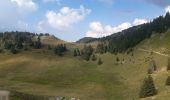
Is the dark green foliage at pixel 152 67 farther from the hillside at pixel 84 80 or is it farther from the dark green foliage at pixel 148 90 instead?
the dark green foliage at pixel 148 90

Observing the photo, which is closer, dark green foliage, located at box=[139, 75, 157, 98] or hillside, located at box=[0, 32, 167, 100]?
dark green foliage, located at box=[139, 75, 157, 98]

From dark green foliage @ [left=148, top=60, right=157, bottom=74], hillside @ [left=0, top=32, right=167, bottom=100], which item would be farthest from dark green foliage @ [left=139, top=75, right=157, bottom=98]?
dark green foliage @ [left=148, top=60, right=157, bottom=74]

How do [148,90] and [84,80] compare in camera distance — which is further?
[84,80]

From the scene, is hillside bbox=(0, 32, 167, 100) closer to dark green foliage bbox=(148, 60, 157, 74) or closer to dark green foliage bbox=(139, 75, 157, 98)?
dark green foliage bbox=(148, 60, 157, 74)

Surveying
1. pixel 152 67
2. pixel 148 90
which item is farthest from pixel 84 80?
pixel 148 90

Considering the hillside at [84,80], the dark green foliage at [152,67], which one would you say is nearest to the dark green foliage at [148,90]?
the hillside at [84,80]

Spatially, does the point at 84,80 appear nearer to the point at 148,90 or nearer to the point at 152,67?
the point at 152,67

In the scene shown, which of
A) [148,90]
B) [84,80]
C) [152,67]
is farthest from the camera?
[152,67]

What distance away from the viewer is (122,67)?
196375 mm

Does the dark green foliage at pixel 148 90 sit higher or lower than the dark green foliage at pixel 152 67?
lower

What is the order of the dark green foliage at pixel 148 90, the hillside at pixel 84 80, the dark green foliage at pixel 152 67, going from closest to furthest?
the dark green foliage at pixel 148 90 < the hillside at pixel 84 80 < the dark green foliage at pixel 152 67

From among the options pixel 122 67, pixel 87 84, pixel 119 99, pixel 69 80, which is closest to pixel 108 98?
pixel 119 99

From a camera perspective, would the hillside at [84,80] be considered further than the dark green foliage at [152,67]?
No

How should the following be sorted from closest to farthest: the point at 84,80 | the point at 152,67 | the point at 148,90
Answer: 1. the point at 148,90
2. the point at 84,80
3. the point at 152,67
